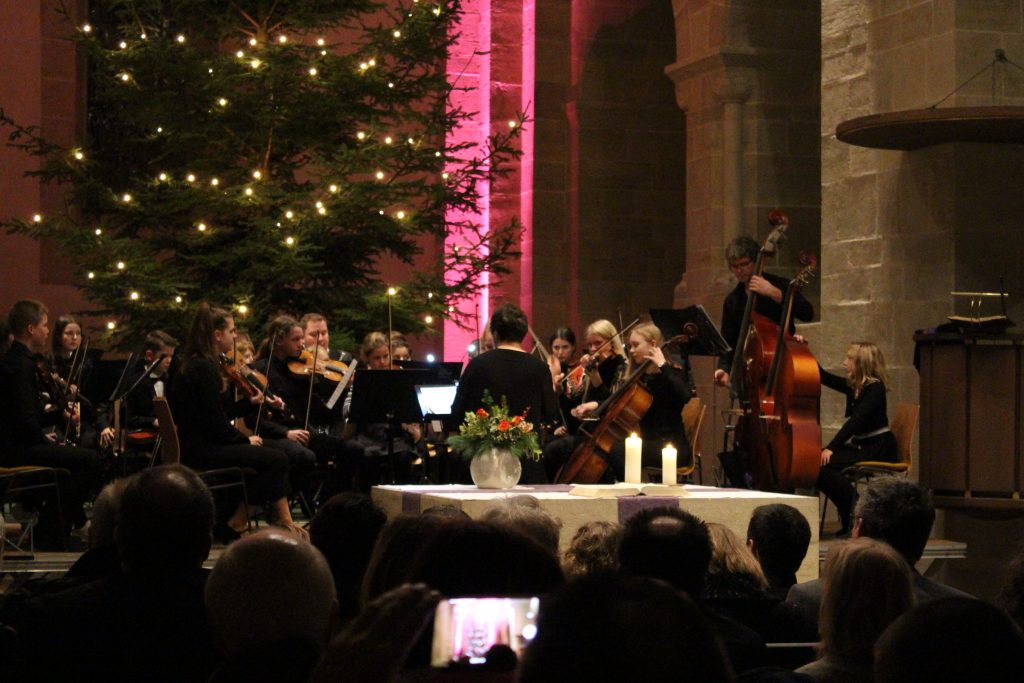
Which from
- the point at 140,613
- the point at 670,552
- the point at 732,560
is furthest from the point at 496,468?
the point at 140,613

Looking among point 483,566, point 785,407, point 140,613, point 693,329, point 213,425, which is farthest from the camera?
point 693,329

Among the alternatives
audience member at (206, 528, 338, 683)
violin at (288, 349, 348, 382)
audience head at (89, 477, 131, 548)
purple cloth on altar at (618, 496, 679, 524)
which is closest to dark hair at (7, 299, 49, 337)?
violin at (288, 349, 348, 382)

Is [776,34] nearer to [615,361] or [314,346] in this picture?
[615,361]

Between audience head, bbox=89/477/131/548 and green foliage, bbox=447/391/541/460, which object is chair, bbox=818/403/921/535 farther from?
audience head, bbox=89/477/131/548

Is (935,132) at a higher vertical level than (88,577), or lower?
higher

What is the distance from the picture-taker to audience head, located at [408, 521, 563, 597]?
2.17 meters

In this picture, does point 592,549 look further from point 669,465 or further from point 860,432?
point 860,432

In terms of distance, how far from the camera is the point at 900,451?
836 cm

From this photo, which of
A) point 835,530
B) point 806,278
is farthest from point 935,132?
point 835,530

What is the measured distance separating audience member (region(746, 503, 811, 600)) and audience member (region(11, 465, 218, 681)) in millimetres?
2026

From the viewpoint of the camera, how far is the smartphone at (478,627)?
1.91 meters

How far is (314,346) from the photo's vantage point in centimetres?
945

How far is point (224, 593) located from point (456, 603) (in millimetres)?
513

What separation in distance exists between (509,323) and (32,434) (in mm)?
2488
